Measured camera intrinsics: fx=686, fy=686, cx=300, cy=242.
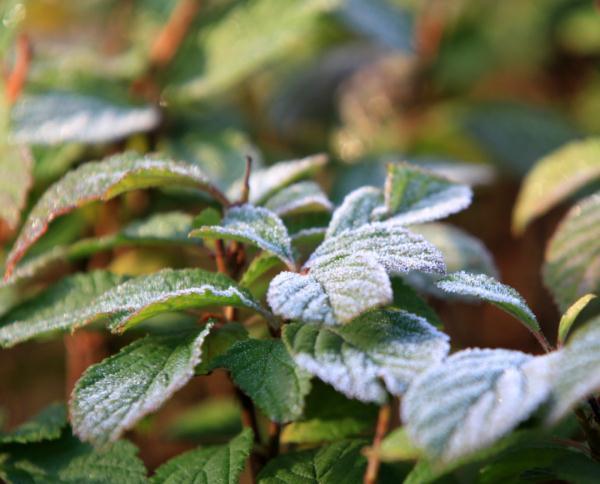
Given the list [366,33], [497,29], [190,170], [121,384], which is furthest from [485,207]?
[121,384]

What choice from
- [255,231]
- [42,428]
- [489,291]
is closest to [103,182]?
[255,231]

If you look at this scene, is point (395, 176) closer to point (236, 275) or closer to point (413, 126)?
point (236, 275)

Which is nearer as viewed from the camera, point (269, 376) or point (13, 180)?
point (269, 376)

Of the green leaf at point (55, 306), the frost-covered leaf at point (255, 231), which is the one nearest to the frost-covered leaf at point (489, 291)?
the frost-covered leaf at point (255, 231)

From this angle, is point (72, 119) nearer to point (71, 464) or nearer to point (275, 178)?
point (275, 178)

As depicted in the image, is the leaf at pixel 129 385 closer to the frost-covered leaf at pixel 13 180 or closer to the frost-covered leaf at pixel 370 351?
the frost-covered leaf at pixel 370 351
